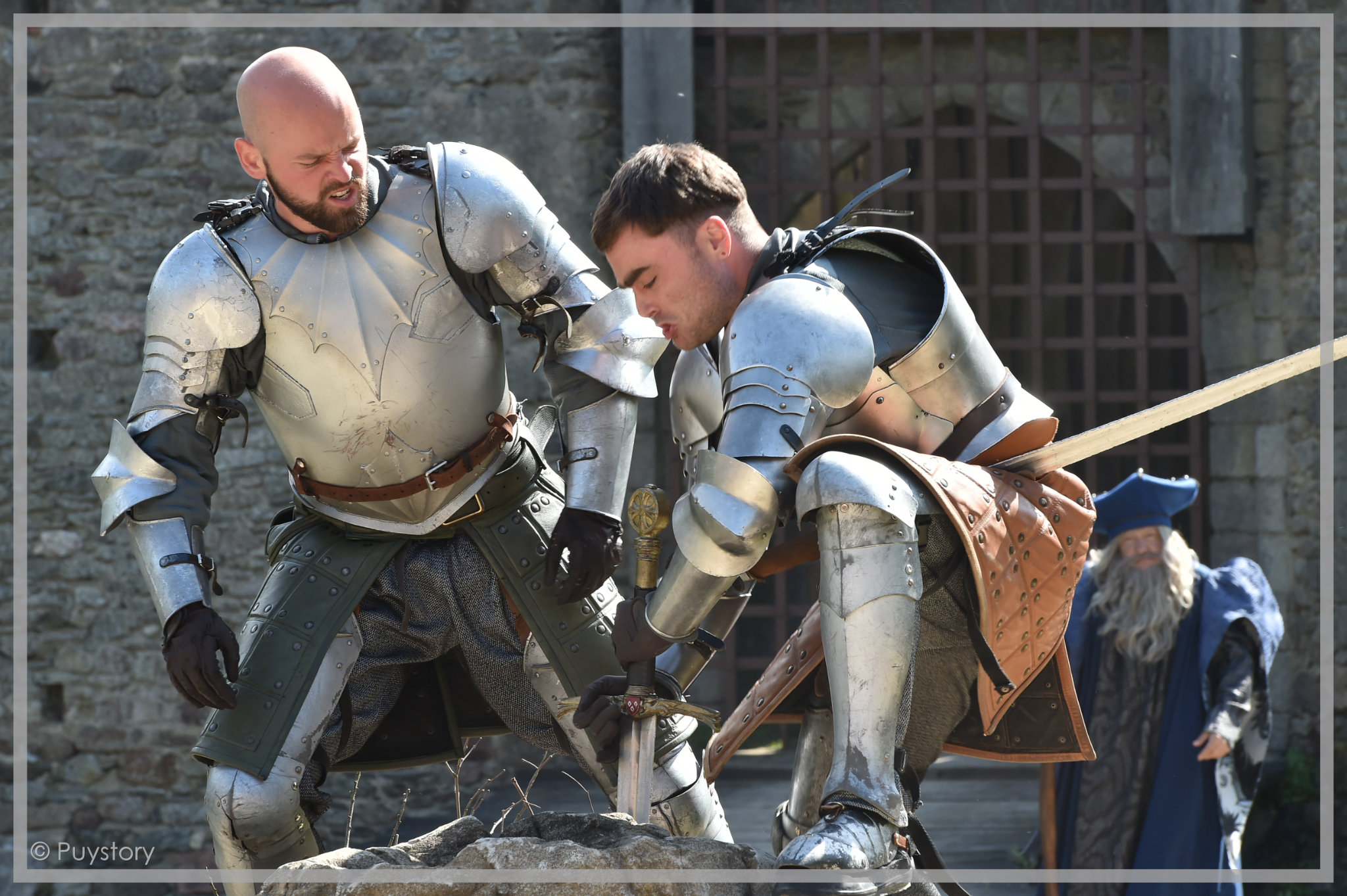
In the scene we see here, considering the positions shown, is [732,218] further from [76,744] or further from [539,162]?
[76,744]

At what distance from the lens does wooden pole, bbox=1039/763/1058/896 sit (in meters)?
4.66

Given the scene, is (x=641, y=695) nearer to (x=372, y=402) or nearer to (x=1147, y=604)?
(x=372, y=402)

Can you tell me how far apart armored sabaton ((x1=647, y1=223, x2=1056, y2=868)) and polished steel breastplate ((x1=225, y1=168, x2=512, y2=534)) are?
655mm

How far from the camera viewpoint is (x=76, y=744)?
6.04 m

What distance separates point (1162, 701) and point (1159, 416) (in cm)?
246

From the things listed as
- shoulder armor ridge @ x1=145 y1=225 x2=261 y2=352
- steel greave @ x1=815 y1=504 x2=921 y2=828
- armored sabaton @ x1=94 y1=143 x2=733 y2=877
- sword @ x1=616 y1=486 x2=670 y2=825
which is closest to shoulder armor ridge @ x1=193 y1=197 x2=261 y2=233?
armored sabaton @ x1=94 y1=143 x2=733 y2=877

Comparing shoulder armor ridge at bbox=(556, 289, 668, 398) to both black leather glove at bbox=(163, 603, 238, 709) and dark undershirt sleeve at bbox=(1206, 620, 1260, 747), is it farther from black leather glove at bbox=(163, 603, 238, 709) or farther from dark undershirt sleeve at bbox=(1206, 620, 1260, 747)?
dark undershirt sleeve at bbox=(1206, 620, 1260, 747)

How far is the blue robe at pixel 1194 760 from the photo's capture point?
15.0ft

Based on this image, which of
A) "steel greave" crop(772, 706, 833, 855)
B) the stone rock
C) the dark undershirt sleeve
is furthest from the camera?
the dark undershirt sleeve

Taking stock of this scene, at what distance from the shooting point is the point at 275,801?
Result: 2691 millimetres

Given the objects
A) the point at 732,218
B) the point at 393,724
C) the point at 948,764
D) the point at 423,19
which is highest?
the point at 423,19

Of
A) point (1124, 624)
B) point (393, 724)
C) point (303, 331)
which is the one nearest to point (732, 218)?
point (303, 331)

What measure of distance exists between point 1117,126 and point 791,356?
13.6 ft

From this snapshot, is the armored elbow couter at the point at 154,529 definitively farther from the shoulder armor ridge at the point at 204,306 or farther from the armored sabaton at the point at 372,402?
the shoulder armor ridge at the point at 204,306
